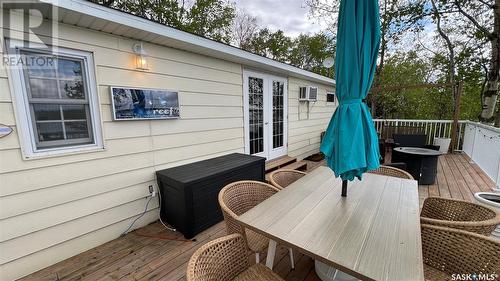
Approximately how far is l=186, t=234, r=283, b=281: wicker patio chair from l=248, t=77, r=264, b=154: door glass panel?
122 inches

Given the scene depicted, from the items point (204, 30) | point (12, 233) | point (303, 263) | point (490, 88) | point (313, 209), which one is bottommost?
point (303, 263)

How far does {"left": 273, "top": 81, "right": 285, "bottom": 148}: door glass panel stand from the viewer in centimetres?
496

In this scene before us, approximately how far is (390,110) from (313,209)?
1409 centimetres

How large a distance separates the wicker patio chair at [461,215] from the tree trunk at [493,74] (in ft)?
21.2

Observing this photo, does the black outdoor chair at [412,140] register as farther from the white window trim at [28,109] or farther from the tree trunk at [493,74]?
the white window trim at [28,109]

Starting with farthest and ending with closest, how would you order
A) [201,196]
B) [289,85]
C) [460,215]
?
[289,85]
[201,196]
[460,215]

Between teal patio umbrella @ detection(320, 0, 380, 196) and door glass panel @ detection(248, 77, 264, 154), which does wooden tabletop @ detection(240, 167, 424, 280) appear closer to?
teal patio umbrella @ detection(320, 0, 380, 196)

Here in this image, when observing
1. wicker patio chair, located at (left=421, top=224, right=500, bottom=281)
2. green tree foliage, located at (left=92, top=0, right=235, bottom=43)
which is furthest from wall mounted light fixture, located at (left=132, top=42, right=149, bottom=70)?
green tree foliage, located at (left=92, top=0, right=235, bottom=43)

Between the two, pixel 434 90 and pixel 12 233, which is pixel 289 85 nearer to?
pixel 12 233

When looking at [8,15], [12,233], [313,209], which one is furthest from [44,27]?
[313,209]

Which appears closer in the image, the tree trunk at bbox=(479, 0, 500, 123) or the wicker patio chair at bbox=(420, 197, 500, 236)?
the wicker patio chair at bbox=(420, 197, 500, 236)

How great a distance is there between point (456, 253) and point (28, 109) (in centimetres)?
352

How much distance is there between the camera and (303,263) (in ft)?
6.67

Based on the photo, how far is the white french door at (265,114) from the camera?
14.1ft
